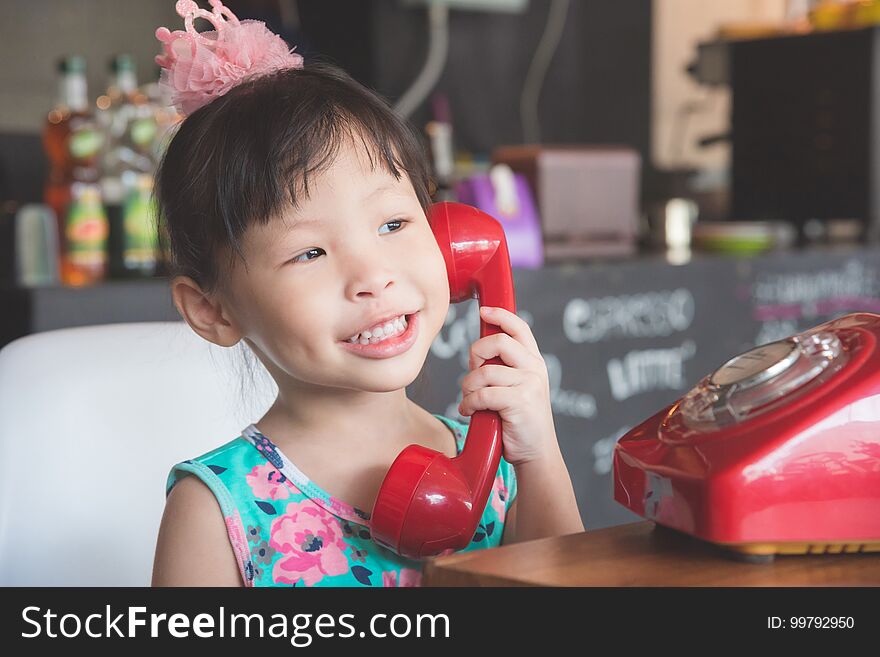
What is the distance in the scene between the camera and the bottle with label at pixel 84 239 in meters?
1.63

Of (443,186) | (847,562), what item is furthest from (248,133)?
(443,186)

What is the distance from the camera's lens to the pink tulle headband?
73 centimetres

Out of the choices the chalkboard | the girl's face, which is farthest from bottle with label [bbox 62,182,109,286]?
the girl's face

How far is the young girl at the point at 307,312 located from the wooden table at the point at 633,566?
0.23 metres

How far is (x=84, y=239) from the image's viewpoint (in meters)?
1.63

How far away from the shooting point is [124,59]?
5.78ft

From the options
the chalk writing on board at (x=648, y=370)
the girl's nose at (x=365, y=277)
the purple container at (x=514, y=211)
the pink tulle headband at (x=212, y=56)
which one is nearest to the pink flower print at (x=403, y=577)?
the girl's nose at (x=365, y=277)

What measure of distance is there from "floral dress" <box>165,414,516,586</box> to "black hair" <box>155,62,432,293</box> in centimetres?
13

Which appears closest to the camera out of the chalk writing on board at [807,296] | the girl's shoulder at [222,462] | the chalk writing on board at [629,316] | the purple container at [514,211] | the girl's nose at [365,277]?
the girl's nose at [365,277]

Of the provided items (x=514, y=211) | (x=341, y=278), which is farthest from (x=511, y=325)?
(x=514, y=211)

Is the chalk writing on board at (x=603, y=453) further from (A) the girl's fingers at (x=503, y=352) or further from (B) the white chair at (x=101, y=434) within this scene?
(A) the girl's fingers at (x=503, y=352)

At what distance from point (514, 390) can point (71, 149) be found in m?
1.21

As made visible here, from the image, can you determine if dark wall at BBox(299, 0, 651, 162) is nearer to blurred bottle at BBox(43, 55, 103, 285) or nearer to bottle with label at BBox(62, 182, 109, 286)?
blurred bottle at BBox(43, 55, 103, 285)

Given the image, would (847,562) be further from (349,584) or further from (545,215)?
(545,215)
